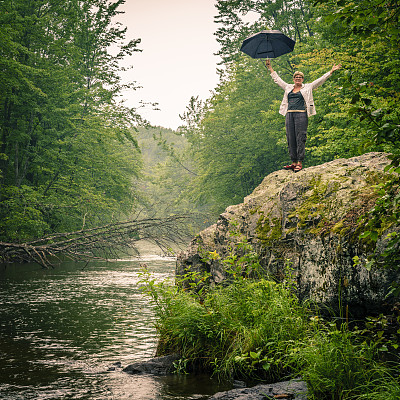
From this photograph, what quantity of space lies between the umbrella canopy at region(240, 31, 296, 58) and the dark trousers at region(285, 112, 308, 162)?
1574mm

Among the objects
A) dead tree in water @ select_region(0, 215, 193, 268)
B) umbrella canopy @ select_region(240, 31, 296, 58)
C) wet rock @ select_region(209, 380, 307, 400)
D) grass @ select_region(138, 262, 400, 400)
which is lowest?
wet rock @ select_region(209, 380, 307, 400)

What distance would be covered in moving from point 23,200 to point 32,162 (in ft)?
15.4

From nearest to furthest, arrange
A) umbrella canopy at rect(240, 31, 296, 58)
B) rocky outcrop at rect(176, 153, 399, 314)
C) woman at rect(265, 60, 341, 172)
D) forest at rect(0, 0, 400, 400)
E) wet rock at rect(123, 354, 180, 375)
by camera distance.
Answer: forest at rect(0, 0, 400, 400) → rocky outcrop at rect(176, 153, 399, 314) → wet rock at rect(123, 354, 180, 375) → woman at rect(265, 60, 341, 172) → umbrella canopy at rect(240, 31, 296, 58)

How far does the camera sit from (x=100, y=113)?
27312 millimetres

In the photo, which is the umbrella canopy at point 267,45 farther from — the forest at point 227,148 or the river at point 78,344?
the river at point 78,344

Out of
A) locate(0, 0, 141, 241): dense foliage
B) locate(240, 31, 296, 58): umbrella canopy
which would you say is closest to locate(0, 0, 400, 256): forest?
locate(0, 0, 141, 241): dense foliage

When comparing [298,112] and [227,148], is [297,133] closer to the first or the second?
[298,112]

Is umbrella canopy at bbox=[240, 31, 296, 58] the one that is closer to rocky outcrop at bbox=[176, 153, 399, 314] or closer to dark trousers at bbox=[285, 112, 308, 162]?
dark trousers at bbox=[285, 112, 308, 162]

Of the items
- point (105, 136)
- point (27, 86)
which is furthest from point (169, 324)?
point (105, 136)

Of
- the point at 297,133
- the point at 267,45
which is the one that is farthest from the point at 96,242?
the point at 267,45

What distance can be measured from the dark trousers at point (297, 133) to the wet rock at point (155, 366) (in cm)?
516

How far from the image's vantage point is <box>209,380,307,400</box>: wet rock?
4086mm

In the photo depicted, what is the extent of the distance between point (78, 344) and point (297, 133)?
235 inches

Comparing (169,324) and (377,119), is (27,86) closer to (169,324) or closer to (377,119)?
(169,324)
